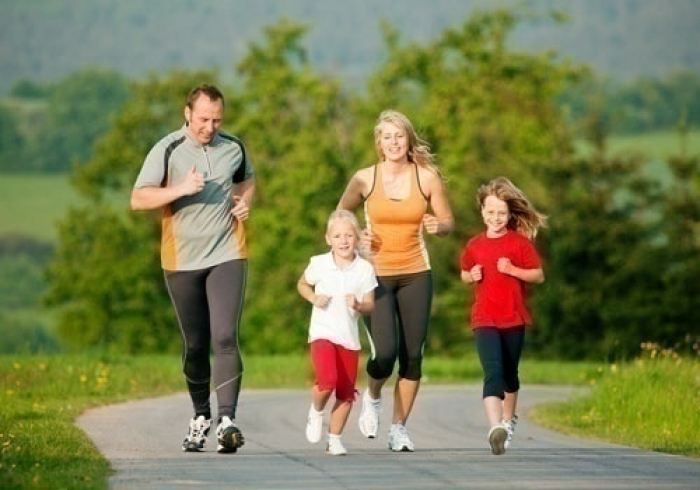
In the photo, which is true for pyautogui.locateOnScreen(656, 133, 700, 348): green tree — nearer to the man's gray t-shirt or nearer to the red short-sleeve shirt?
the red short-sleeve shirt

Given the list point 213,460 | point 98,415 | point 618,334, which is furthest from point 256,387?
point 618,334

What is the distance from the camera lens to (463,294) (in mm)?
65062

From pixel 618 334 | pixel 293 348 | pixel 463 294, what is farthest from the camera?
pixel 293 348

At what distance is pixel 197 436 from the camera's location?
13.1 meters

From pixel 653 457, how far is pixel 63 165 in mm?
117955

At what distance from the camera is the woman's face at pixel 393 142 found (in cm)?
1348

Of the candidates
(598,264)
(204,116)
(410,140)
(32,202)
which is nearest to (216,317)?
(204,116)

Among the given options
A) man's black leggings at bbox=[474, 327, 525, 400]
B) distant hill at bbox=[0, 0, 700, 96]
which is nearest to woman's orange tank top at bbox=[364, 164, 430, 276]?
man's black leggings at bbox=[474, 327, 525, 400]

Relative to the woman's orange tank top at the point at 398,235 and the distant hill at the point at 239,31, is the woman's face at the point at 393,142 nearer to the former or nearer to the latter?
the woman's orange tank top at the point at 398,235

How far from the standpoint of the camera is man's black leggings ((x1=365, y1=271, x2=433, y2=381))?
528 inches

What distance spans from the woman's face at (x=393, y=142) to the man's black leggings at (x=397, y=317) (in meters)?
0.82

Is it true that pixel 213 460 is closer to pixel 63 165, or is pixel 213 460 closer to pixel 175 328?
pixel 175 328

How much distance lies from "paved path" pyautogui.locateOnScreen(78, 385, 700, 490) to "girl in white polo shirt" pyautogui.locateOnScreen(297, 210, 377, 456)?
36cm

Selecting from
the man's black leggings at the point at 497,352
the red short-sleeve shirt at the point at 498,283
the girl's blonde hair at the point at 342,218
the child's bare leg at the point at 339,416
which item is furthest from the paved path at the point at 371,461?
the girl's blonde hair at the point at 342,218
